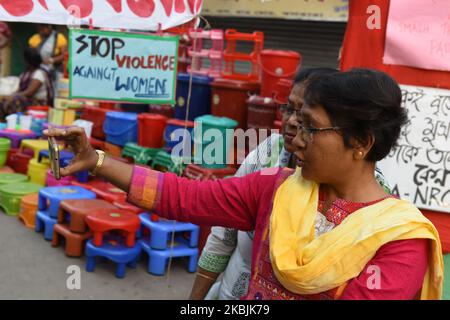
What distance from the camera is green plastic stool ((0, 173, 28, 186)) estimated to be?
5916 millimetres

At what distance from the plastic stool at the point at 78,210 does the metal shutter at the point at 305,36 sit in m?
5.31

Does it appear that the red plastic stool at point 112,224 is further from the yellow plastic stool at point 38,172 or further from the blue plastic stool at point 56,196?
the yellow plastic stool at point 38,172

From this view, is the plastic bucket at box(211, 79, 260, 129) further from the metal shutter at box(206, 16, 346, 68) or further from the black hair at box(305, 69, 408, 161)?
the black hair at box(305, 69, 408, 161)

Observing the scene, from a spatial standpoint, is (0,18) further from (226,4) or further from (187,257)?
(226,4)

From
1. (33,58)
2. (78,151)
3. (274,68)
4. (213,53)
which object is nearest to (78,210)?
(274,68)

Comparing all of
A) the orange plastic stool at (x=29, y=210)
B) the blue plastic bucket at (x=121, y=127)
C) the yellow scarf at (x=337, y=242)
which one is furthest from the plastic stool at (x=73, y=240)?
the yellow scarf at (x=337, y=242)

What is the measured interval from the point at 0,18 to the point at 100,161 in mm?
1341

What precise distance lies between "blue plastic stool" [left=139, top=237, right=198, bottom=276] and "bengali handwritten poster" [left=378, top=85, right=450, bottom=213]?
196 centimetres

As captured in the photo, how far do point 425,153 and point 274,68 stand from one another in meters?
2.41

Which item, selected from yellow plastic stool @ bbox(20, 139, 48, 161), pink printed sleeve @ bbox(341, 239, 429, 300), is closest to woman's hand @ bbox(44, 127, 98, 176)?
pink printed sleeve @ bbox(341, 239, 429, 300)

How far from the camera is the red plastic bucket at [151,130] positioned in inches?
217

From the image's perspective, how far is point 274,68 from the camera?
211 inches

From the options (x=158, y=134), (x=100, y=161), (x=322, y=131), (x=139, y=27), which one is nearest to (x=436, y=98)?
(x=139, y=27)

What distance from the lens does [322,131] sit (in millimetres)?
1489
